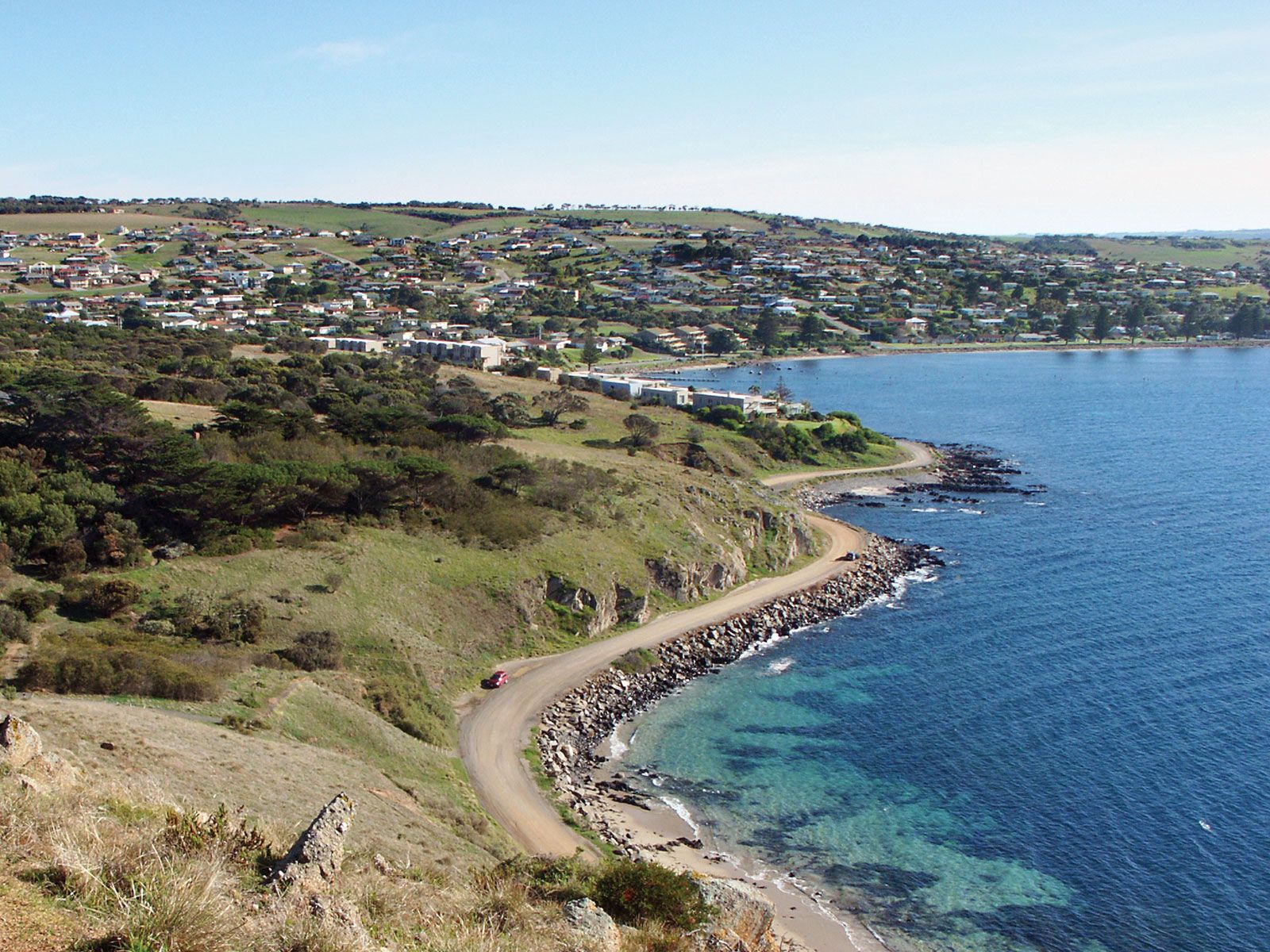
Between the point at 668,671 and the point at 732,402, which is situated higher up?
the point at 732,402

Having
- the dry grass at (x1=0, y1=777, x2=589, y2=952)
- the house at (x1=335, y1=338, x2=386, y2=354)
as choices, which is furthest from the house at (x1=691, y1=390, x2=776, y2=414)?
the dry grass at (x1=0, y1=777, x2=589, y2=952)

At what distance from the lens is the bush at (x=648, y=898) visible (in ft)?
56.6

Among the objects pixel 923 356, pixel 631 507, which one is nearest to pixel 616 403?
pixel 631 507

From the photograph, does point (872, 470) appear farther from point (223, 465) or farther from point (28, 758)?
point (28, 758)

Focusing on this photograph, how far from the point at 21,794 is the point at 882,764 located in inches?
1187

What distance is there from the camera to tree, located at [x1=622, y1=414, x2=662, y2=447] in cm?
7200

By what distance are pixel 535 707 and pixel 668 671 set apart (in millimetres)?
7931

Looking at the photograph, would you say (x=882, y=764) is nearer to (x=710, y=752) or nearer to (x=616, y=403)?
(x=710, y=752)

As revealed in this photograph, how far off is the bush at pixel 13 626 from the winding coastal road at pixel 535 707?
14.5 m

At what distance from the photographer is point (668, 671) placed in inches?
1734

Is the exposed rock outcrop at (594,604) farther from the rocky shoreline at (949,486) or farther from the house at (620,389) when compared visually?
the house at (620,389)

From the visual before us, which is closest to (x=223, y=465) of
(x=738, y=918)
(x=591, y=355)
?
(x=738, y=918)

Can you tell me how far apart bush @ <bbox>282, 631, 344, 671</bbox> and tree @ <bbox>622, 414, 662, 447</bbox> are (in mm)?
38191

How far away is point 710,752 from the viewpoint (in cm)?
3703
